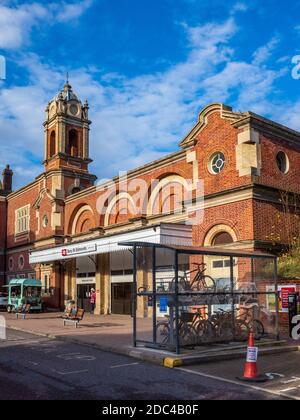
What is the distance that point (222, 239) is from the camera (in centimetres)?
2170

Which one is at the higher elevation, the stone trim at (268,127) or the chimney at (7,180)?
the chimney at (7,180)

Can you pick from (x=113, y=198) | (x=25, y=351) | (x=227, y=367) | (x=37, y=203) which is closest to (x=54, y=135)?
(x=37, y=203)

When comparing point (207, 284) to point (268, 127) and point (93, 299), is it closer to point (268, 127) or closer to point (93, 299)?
point (268, 127)

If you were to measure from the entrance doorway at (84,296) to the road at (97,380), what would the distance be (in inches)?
790

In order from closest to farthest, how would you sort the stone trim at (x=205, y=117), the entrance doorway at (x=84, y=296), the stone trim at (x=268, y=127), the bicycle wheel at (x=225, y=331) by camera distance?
the bicycle wheel at (x=225, y=331), the stone trim at (x=268, y=127), the stone trim at (x=205, y=117), the entrance doorway at (x=84, y=296)

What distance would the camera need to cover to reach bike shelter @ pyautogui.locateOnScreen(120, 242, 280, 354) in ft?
43.7

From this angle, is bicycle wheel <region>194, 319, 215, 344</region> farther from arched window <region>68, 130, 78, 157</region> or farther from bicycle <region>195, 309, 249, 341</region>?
arched window <region>68, 130, 78, 157</region>

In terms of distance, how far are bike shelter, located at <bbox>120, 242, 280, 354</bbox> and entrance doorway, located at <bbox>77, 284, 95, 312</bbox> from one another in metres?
17.6

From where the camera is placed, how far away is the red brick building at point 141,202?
20859 millimetres

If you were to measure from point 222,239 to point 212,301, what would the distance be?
7.73 metres

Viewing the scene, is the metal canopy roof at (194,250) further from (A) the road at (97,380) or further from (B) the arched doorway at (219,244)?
(A) the road at (97,380)

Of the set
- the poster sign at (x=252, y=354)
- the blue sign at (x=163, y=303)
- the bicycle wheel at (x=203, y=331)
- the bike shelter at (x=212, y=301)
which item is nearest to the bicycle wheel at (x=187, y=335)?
the bike shelter at (x=212, y=301)

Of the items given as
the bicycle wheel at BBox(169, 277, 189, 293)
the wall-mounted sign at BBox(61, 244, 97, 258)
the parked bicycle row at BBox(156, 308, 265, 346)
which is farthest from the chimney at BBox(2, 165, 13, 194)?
the bicycle wheel at BBox(169, 277, 189, 293)
